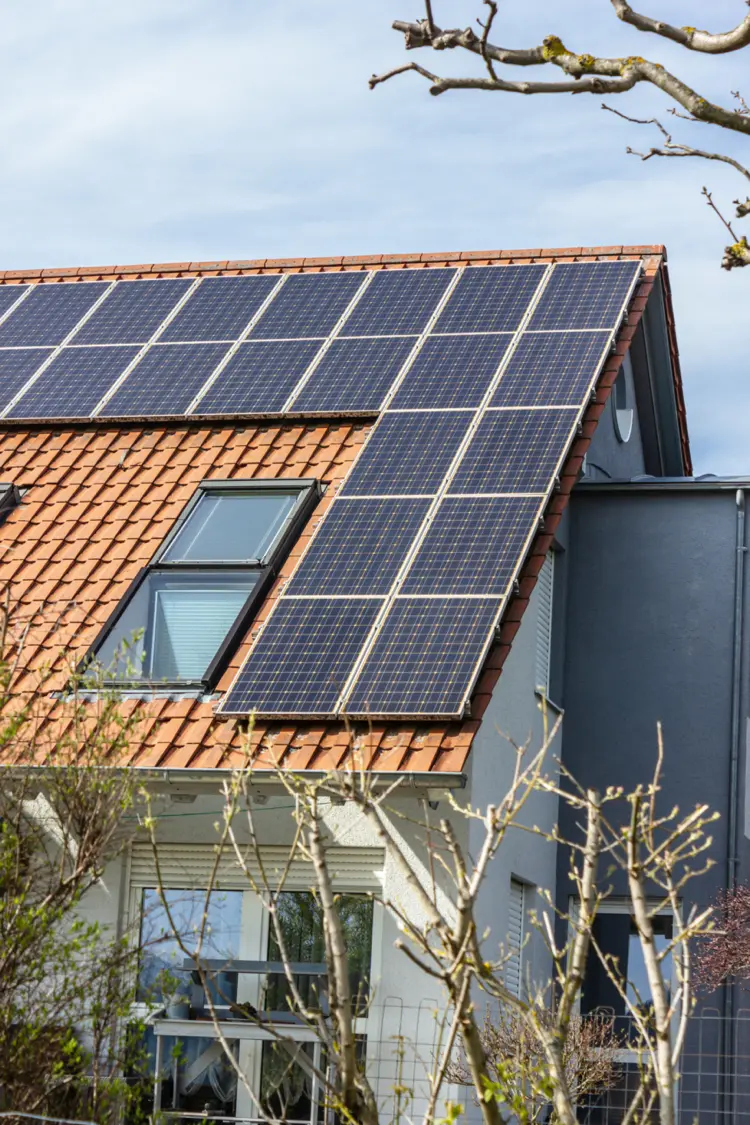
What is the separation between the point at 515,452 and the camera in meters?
12.8

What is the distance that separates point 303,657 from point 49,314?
7.21m

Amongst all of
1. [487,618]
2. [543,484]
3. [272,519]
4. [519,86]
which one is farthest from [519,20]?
[272,519]

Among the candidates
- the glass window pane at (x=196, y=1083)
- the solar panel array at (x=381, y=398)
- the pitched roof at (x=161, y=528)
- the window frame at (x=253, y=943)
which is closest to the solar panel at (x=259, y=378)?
the solar panel array at (x=381, y=398)

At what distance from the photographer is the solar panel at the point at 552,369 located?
13414 millimetres

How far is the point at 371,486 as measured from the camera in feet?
42.1

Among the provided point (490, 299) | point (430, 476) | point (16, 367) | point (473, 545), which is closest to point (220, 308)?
point (16, 367)

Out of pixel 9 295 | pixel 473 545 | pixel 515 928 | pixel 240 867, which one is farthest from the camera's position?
pixel 9 295

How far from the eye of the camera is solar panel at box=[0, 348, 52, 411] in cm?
1555

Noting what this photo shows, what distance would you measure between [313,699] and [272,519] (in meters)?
2.54

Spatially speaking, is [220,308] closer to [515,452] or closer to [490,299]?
[490,299]

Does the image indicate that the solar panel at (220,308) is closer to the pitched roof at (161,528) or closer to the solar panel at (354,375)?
the solar panel at (354,375)

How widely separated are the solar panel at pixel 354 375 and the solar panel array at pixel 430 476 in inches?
Result: 0.8

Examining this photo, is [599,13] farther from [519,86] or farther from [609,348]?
[609,348]

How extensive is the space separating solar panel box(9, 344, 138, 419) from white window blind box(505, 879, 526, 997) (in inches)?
224
